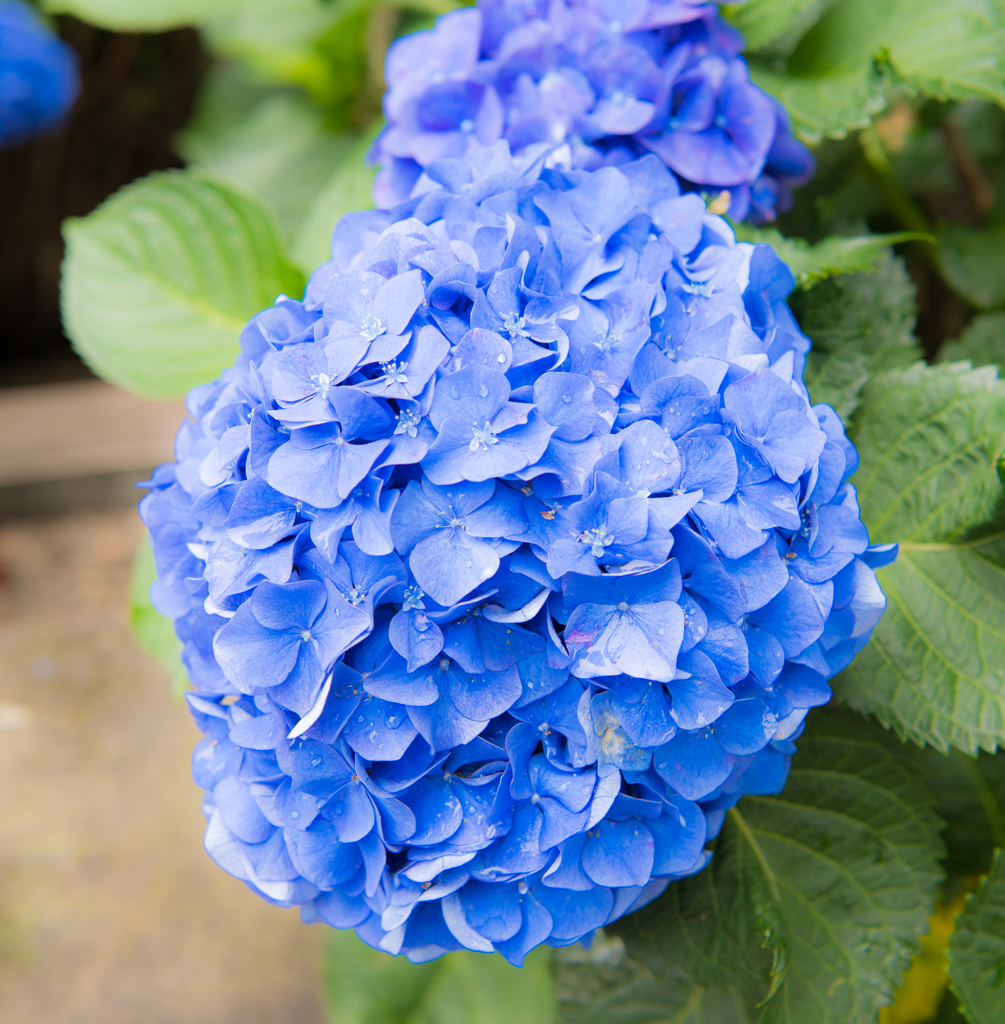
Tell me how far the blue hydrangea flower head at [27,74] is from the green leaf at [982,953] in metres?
2.32

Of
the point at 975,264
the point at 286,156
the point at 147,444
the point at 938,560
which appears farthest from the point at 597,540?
the point at 147,444

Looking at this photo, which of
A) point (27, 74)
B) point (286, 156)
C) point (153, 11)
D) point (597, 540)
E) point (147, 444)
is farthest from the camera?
point (147, 444)

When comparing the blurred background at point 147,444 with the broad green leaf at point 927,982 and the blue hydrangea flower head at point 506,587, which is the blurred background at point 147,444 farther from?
the broad green leaf at point 927,982

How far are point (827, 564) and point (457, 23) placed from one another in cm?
52

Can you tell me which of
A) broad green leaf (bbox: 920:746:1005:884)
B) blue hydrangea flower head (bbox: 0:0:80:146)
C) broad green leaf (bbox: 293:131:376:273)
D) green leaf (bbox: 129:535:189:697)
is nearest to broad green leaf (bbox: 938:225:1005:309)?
broad green leaf (bbox: 920:746:1005:884)

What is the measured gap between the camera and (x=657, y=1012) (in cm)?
81

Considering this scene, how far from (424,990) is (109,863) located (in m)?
0.81

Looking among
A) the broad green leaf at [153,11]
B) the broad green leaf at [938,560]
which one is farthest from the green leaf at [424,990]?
the broad green leaf at [153,11]

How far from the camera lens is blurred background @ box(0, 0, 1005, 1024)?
102 centimetres

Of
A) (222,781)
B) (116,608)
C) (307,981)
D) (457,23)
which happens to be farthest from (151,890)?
(457,23)

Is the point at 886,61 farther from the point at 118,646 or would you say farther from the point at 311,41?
the point at 118,646

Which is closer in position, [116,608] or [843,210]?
[843,210]

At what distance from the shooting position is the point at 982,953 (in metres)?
0.67

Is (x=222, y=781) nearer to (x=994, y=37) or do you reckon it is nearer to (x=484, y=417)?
(x=484, y=417)
